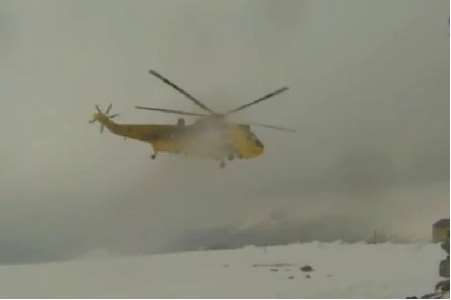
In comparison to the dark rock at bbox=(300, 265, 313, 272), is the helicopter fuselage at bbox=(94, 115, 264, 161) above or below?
above

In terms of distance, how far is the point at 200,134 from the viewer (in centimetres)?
154

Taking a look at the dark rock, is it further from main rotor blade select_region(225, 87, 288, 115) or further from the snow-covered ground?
main rotor blade select_region(225, 87, 288, 115)

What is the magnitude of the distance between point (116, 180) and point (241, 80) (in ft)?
1.07

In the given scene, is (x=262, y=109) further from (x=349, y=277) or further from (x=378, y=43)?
(x=349, y=277)

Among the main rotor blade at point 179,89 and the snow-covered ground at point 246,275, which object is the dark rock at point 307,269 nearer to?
the snow-covered ground at point 246,275

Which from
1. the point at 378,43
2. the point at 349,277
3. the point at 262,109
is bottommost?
the point at 349,277

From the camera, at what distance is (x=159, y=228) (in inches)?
60.8

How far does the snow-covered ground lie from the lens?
151cm

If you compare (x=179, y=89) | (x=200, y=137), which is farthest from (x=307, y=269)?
(x=179, y=89)

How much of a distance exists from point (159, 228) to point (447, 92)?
2.11ft

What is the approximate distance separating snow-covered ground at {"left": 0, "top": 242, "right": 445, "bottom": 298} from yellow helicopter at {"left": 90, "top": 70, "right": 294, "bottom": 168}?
0.20m

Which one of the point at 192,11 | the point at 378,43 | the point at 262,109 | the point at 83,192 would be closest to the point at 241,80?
the point at 262,109

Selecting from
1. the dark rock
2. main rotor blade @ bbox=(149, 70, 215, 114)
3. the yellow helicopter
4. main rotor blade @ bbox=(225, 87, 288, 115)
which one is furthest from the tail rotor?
the dark rock

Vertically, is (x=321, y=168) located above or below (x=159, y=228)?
above
